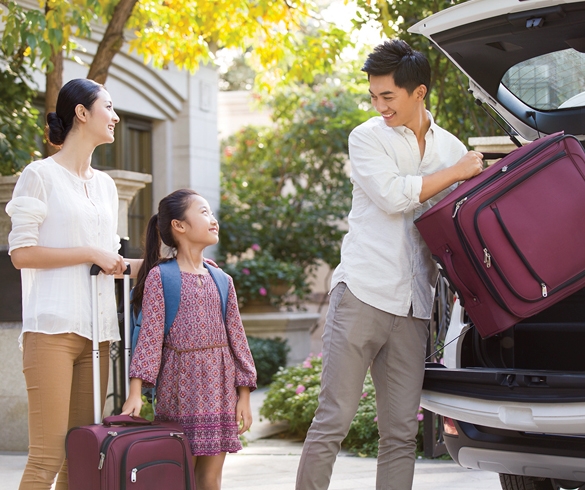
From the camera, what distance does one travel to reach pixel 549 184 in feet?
9.26

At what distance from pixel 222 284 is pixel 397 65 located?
1060 millimetres

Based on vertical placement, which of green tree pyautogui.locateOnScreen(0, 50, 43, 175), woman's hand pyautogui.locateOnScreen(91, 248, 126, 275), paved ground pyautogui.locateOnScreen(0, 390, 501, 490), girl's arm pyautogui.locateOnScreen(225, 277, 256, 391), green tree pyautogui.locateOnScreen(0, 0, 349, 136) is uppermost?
green tree pyautogui.locateOnScreen(0, 0, 349, 136)

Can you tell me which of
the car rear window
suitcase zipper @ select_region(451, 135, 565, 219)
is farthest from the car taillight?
the car rear window

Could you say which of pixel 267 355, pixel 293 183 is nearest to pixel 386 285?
pixel 267 355

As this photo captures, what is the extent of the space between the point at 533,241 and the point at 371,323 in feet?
2.05

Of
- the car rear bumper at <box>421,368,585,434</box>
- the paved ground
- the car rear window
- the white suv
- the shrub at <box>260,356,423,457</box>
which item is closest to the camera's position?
the car rear bumper at <box>421,368,585,434</box>

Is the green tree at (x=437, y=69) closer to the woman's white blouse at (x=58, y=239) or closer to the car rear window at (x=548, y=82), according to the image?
the car rear window at (x=548, y=82)

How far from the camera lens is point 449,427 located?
332 centimetres

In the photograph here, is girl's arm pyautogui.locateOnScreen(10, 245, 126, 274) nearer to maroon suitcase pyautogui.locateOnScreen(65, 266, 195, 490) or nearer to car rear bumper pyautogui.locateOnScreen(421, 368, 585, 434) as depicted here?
maroon suitcase pyautogui.locateOnScreen(65, 266, 195, 490)

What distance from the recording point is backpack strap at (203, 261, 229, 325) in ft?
11.0

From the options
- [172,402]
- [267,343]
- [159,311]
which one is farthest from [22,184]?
[267,343]

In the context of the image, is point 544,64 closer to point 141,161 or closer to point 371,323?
point 371,323

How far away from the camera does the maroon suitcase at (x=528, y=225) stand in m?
2.81

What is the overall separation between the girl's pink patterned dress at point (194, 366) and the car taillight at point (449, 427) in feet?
2.47
